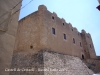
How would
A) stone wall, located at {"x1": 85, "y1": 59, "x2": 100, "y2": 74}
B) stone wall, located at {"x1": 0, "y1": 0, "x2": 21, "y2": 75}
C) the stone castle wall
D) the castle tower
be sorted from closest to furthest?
stone wall, located at {"x1": 0, "y1": 0, "x2": 21, "y2": 75} < the stone castle wall < stone wall, located at {"x1": 85, "y1": 59, "x2": 100, "y2": 74} < the castle tower

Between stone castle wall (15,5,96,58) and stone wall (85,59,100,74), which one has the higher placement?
stone castle wall (15,5,96,58)

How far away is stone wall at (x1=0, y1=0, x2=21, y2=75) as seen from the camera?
480 centimetres

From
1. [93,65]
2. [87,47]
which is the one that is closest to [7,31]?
[93,65]

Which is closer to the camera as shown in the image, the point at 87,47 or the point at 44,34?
the point at 44,34

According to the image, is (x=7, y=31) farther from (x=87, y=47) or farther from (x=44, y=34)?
(x=87, y=47)

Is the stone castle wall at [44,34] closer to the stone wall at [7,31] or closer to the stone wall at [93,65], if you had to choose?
the stone wall at [93,65]

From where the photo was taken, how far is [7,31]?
5441 millimetres

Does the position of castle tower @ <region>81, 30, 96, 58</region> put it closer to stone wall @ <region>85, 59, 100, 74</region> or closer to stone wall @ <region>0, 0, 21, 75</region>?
stone wall @ <region>85, 59, 100, 74</region>

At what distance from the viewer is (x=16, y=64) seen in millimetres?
9398

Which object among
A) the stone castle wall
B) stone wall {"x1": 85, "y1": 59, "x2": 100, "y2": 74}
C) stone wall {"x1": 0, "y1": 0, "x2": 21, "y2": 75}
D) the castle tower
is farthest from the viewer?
the castle tower

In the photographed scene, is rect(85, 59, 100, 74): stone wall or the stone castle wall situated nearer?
the stone castle wall

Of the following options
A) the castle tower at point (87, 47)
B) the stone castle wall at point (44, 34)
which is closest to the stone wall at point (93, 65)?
the castle tower at point (87, 47)

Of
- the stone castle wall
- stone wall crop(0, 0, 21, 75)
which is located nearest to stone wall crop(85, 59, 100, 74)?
the stone castle wall

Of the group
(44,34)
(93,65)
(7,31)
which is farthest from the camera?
(93,65)
